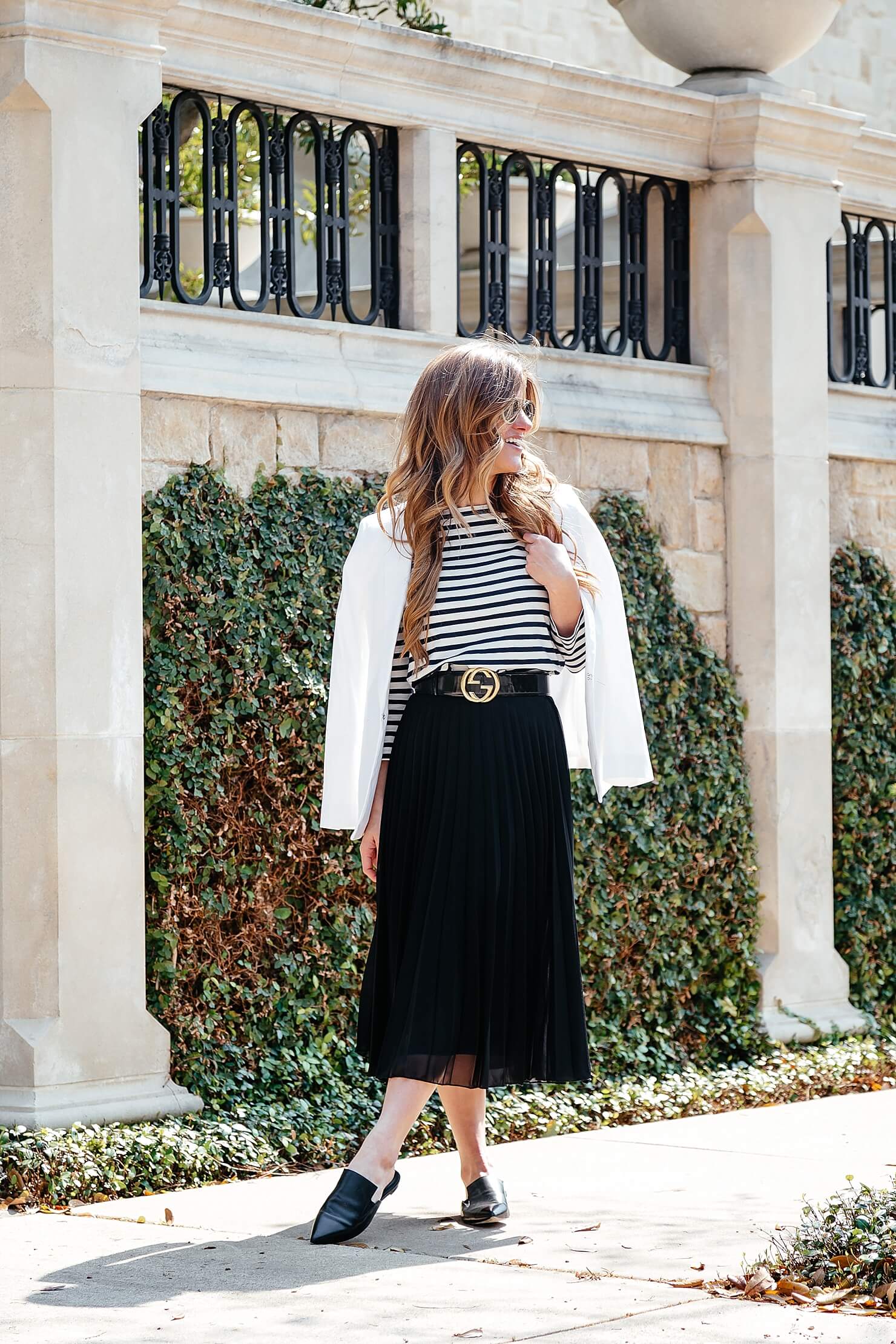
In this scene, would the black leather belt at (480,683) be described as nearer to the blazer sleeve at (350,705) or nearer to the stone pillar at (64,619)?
the blazer sleeve at (350,705)

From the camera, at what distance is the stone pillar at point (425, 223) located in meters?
6.72

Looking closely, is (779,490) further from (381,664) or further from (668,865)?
(381,664)

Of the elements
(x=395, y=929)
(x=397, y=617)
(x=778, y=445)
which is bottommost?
Answer: (x=395, y=929)

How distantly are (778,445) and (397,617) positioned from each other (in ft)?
11.4

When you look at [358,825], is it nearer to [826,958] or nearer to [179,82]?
[179,82]

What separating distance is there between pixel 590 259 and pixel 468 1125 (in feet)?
12.9

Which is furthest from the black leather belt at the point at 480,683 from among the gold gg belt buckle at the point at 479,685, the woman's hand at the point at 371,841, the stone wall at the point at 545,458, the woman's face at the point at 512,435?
the stone wall at the point at 545,458

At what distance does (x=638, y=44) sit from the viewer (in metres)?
12.8

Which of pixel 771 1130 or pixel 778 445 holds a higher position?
pixel 778 445

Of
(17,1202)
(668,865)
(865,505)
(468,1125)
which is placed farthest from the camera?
(865,505)

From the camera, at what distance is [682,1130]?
6.07 m

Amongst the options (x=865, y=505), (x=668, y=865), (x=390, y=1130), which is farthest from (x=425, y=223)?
(x=390, y=1130)

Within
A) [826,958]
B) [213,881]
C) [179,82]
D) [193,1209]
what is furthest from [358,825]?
[826,958]

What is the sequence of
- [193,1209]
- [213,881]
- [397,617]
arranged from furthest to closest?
[213,881], [193,1209], [397,617]
